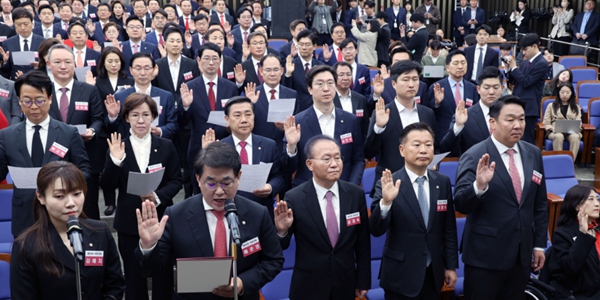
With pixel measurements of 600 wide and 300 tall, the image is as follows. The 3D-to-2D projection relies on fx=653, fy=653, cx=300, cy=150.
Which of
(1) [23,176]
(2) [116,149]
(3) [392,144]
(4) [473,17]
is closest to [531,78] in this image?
(3) [392,144]

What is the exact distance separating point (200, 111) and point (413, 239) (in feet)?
8.43

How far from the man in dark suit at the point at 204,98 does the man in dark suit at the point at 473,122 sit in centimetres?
183

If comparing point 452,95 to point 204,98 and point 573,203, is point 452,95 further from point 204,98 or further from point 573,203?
point 204,98

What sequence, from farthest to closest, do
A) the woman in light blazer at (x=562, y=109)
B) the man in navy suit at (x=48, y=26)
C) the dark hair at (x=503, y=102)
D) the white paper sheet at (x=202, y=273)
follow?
the man in navy suit at (x=48, y=26) → the woman in light blazer at (x=562, y=109) → the dark hair at (x=503, y=102) → the white paper sheet at (x=202, y=273)

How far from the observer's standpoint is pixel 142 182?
3475 mm

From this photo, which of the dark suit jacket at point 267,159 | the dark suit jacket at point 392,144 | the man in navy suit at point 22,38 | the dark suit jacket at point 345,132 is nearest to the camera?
the dark suit jacket at point 267,159

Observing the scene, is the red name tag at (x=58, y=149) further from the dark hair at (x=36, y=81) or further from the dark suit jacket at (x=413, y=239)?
the dark suit jacket at (x=413, y=239)

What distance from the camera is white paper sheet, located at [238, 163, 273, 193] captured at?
3498 mm

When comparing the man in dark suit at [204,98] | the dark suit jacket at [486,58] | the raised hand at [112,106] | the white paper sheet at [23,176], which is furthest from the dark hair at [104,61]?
the dark suit jacket at [486,58]

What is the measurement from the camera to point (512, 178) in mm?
3514

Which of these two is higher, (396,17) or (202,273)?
(396,17)

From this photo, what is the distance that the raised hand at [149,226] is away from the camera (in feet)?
8.25

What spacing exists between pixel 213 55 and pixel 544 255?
10.2 feet

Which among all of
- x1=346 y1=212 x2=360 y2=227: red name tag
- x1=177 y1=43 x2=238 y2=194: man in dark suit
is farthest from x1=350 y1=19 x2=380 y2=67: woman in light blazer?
x1=346 y1=212 x2=360 y2=227: red name tag
